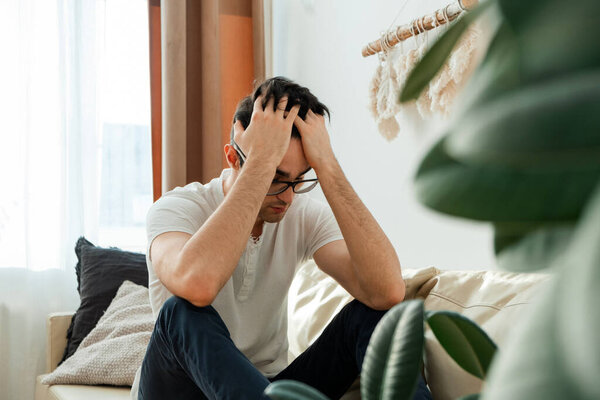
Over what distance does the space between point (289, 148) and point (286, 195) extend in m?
0.13

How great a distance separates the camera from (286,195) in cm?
162

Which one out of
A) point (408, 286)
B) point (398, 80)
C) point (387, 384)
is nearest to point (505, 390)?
point (387, 384)

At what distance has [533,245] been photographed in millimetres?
241

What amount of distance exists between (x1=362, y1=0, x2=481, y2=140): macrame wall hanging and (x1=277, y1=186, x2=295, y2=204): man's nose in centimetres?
47

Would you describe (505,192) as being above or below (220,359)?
above

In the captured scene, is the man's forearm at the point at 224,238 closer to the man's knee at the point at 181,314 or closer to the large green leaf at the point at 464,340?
the man's knee at the point at 181,314

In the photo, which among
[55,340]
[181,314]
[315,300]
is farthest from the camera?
[55,340]

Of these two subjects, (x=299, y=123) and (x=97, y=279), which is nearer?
(x=299, y=123)

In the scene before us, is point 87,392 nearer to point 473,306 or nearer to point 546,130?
point 473,306

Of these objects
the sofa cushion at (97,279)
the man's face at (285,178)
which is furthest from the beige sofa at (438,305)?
the man's face at (285,178)

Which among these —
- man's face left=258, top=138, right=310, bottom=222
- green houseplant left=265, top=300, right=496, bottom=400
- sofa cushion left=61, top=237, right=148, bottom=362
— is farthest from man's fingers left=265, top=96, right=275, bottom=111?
green houseplant left=265, top=300, right=496, bottom=400

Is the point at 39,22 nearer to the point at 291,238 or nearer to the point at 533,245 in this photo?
the point at 291,238

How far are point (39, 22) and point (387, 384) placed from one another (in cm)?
295

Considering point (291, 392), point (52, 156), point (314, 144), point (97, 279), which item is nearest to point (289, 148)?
point (314, 144)
